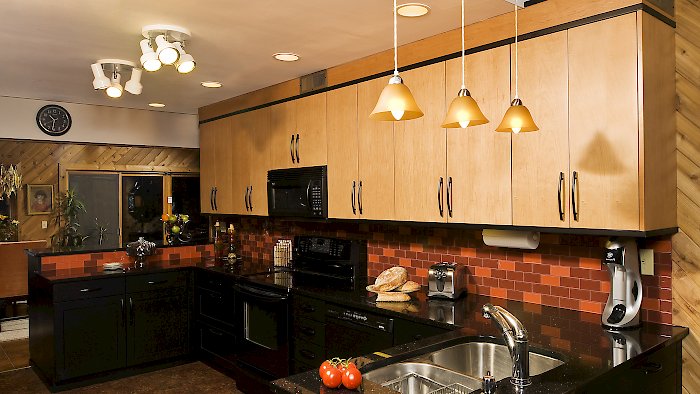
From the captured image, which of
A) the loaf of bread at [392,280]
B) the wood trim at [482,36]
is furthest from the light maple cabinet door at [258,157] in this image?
the loaf of bread at [392,280]

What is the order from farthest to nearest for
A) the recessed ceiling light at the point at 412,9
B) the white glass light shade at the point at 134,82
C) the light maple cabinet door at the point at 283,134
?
the light maple cabinet door at the point at 283,134 < the white glass light shade at the point at 134,82 < the recessed ceiling light at the point at 412,9

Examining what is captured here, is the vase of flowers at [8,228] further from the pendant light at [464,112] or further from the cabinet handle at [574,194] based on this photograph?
the cabinet handle at [574,194]

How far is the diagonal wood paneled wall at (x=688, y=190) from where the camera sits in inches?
97.2

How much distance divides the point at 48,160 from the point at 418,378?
Answer: 670cm

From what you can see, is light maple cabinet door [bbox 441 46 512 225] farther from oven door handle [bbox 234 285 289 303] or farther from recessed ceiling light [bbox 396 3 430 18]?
oven door handle [bbox 234 285 289 303]

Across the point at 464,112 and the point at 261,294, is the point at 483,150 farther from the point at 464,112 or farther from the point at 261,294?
the point at 261,294

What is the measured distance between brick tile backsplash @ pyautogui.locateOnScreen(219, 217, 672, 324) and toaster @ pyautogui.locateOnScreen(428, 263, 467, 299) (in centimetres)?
19

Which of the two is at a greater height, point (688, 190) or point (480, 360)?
point (688, 190)

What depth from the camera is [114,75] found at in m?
3.87

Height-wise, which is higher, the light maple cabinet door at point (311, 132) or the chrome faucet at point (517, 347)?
the light maple cabinet door at point (311, 132)

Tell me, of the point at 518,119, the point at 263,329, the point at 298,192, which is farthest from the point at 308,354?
the point at 518,119

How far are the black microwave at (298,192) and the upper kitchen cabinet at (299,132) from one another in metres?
0.07

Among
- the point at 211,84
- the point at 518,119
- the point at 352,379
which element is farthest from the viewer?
the point at 211,84

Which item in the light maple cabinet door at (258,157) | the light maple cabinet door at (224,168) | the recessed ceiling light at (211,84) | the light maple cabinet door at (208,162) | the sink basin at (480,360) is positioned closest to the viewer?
the sink basin at (480,360)
